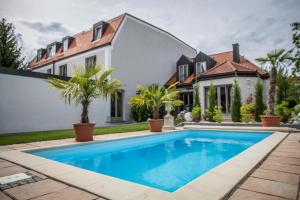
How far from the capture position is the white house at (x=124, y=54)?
55.7ft

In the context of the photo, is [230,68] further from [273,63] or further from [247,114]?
[273,63]

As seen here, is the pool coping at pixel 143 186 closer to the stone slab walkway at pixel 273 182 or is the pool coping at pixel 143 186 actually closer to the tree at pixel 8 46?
the stone slab walkway at pixel 273 182

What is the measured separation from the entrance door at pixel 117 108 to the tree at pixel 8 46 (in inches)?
515

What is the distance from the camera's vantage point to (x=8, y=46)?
838 inches

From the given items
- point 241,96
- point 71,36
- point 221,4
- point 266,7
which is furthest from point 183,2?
point 71,36

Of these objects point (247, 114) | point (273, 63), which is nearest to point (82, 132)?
point (247, 114)

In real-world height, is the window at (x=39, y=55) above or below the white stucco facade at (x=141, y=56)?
above

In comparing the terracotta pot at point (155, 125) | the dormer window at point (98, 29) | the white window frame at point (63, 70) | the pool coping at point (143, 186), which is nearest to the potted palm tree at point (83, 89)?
the pool coping at point (143, 186)

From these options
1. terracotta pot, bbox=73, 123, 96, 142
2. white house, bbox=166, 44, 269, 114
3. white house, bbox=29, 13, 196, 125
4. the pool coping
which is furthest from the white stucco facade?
the pool coping

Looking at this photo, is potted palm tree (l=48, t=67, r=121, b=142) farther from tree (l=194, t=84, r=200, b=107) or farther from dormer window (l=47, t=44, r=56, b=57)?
dormer window (l=47, t=44, r=56, b=57)

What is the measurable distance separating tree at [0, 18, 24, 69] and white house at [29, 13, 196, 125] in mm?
2975

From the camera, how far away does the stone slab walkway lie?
7.94ft

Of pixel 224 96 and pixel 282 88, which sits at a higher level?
pixel 282 88

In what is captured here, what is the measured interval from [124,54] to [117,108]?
15.8 ft
